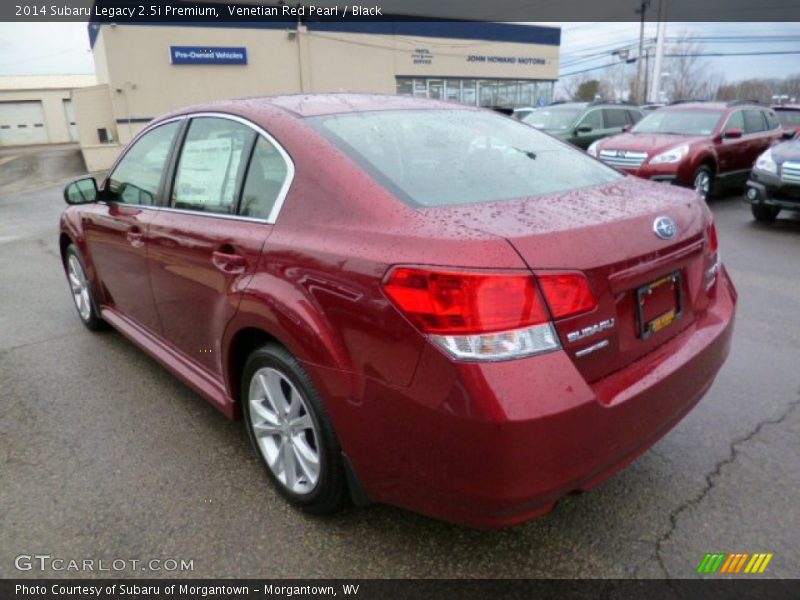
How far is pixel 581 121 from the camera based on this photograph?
45.8ft

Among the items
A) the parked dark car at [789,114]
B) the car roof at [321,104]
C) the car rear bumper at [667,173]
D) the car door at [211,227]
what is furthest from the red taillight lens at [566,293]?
the parked dark car at [789,114]

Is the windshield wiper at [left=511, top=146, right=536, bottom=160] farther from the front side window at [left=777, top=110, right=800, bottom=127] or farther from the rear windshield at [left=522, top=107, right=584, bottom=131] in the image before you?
the front side window at [left=777, top=110, right=800, bottom=127]

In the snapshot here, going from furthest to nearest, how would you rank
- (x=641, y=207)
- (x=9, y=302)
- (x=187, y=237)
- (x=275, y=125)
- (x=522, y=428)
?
(x=9, y=302), (x=187, y=237), (x=275, y=125), (x=641, y=207), (x=522, y=428)

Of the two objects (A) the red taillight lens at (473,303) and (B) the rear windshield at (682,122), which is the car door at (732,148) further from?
(A) the red taillight lens at (473,303)

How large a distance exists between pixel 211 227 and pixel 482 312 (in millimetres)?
1499

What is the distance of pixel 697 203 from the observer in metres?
2.57

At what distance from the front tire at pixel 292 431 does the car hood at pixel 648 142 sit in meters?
8.44

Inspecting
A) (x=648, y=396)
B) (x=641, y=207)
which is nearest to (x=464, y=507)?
(x=648, y=396)

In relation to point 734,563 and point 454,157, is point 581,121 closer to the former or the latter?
point 454,157

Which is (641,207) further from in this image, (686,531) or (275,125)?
(275,125)

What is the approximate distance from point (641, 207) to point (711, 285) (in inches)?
23.0

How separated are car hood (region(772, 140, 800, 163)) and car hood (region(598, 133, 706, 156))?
1439 mm

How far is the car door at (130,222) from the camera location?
3.40 metres

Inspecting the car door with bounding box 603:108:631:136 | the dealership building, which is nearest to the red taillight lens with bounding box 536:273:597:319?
the car door with bounding box 603:108:631:136
